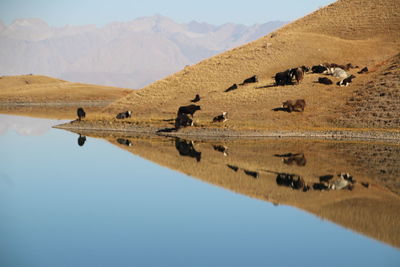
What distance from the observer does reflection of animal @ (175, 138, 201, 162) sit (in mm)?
51594

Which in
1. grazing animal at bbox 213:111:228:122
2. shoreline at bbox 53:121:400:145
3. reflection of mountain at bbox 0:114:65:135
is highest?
grazing animal at bbox 213:111:228:122

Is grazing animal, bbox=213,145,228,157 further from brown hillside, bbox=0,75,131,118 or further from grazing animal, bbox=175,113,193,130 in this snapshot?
brown hillside, bbox=0,75,131,118

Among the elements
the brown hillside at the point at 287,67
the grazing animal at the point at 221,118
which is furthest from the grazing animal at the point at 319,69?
the grazing animal at the point at 221,118

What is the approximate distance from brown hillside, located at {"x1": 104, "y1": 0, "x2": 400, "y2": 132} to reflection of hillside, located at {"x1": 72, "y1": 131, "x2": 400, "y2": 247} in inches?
434

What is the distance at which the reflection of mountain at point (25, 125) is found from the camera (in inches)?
3287

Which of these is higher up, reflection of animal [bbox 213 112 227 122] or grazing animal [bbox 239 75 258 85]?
grazing animal [bbox 239 75 258 85]

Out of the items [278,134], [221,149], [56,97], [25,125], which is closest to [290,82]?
[278,134]

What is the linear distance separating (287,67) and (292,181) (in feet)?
176

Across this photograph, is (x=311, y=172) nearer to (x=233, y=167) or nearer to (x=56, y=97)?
(x=233, y=167)

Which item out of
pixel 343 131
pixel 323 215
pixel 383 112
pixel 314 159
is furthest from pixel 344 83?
pixel 323 215

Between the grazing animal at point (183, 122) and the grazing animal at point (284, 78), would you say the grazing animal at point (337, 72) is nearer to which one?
the grazing animal at point (284, 78)

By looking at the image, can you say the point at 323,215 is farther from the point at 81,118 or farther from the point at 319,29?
the point at 319,29

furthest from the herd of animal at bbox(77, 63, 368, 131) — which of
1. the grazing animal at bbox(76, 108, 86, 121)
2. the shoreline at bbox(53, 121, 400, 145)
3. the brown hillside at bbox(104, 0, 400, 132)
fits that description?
the shoreline at bbox(53, 121, 400, 145)

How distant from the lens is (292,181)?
39.9 meters
